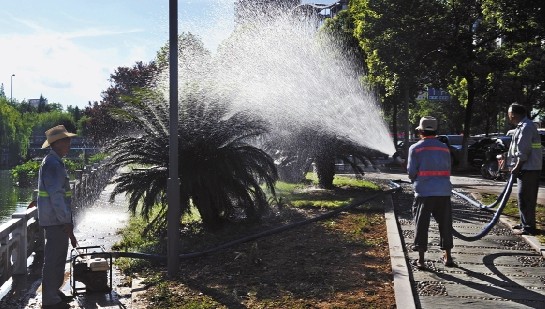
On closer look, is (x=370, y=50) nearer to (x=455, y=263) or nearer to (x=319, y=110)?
(x=319, y=110)

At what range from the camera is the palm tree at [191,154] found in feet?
28.7

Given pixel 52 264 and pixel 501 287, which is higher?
pixel 52 264

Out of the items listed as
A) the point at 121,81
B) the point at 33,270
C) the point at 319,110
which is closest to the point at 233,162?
the point at 33,270

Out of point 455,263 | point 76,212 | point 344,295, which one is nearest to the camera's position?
point 344,295

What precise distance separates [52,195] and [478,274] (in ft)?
14.8

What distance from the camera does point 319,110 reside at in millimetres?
13422

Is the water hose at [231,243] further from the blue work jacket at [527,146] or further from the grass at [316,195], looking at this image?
the blue work jacket at [527,146]

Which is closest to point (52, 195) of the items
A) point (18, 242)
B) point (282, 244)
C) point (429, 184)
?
point (18, 242)

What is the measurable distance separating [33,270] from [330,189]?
28.7ft

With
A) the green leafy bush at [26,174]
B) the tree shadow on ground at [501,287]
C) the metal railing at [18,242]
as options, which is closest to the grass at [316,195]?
the metal railing at [18,242]

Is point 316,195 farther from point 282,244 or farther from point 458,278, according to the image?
point 458,278

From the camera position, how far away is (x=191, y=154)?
878cm

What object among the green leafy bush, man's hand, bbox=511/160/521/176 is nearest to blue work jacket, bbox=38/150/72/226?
man's hand, bbox=511/160/521/176

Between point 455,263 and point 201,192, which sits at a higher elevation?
→ point 201,192
